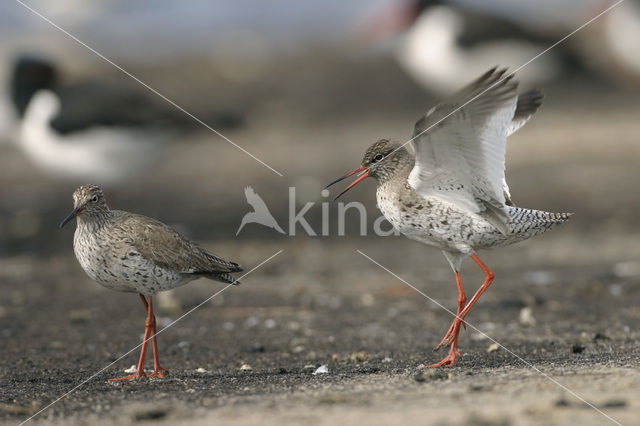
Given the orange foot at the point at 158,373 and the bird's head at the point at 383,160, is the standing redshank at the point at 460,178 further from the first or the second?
the orange foot at the point at 158,373

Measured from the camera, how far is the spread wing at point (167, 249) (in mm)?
6680

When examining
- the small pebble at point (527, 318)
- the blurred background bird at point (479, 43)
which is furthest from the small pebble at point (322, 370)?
the blurred background bird at point (479, 43)

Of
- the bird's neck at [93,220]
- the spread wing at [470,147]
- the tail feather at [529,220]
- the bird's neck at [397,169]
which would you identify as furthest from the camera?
the bird's neck at [397,169]

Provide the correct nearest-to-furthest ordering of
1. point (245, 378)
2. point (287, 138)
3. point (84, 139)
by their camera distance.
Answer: point (245, 378)
point (84, 139)
point (287, 138)

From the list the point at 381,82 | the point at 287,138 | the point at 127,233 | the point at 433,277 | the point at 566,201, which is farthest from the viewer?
the point at 381,82

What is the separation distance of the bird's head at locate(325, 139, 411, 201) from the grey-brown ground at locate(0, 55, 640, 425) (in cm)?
156

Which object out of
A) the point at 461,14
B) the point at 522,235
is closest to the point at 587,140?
the point at 461,14

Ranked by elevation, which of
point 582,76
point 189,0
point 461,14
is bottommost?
point 582,76

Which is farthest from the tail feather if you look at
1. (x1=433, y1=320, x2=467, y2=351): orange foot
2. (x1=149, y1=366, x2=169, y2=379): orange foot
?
(x1=149, y1=366, x2=169, y2=379): orange foot

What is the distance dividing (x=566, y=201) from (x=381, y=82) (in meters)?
9.69

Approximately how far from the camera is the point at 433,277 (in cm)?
1083

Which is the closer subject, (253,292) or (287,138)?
(253,292)

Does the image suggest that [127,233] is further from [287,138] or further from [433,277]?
[287,138]

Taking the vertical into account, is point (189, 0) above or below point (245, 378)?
above
